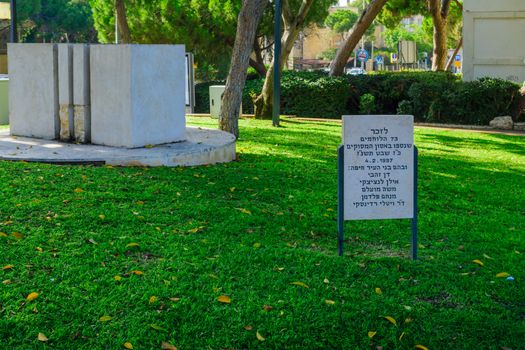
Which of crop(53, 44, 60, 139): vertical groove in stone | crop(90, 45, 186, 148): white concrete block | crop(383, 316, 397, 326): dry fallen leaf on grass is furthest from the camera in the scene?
crop(53, 44, 60, 139): vertical groove in stone

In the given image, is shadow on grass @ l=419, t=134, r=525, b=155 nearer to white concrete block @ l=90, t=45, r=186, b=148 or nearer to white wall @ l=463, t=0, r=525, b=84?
white concrete block @ l=90, t=45, r=186, b=148

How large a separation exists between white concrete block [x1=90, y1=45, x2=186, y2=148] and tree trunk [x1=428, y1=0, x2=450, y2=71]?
2156 centimetres

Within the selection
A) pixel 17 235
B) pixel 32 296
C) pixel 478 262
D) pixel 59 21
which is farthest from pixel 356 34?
pixel 59 21

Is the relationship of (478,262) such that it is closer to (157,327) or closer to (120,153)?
(157,327)

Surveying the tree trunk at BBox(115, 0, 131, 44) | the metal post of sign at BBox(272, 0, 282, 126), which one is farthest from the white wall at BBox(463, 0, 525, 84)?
the tree trunk at BBox(115, 0, 131, 44)

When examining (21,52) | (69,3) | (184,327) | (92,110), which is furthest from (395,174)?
(69,3)

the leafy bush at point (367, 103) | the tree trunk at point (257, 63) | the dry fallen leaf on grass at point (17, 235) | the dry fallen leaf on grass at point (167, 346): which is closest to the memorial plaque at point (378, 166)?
the dry fallen leaf on grass at point (167, 346)

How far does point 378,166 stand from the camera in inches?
248

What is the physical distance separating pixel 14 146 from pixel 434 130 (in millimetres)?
11366

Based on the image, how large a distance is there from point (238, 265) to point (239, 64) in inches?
326

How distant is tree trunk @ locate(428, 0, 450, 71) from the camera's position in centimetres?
3094

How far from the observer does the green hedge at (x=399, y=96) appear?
2112 centimetres

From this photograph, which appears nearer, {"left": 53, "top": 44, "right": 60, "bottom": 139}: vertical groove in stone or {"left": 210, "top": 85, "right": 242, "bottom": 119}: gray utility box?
{"left": 53, "top": 44, "right": 60, "bottom": 139}: vertical groove in stone

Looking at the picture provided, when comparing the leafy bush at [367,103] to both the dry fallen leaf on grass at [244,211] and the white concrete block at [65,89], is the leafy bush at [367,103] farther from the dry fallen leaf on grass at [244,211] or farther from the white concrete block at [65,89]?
the dry fallen leaf on grass at [244,211]
